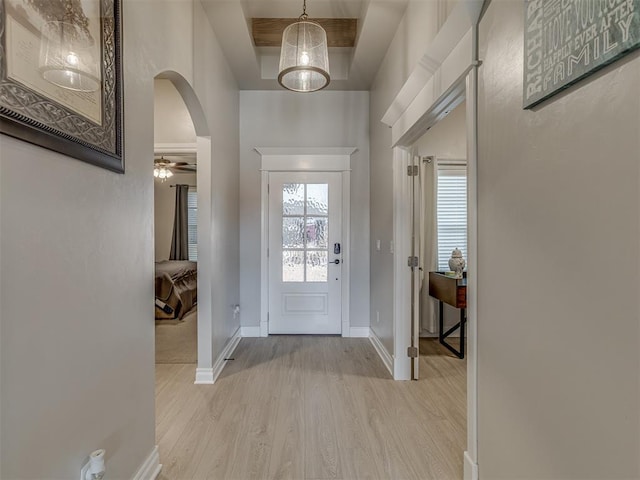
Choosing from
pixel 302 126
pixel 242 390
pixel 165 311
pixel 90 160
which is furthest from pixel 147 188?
pixel 165 311

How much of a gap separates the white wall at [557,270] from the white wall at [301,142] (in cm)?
241

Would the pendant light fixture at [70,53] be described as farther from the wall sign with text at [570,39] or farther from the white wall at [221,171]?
the wall sign with text at [570,39]

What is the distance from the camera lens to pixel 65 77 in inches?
41.3

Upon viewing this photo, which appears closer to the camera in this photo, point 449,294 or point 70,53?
point 70,53

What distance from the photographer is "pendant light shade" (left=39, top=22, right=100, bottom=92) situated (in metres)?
0.98

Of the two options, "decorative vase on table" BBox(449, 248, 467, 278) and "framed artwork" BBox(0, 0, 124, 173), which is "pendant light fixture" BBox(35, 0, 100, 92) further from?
"decorative vase on table" BBox(449, 248, 467, 278)

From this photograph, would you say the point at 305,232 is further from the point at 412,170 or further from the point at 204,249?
the point at 412,170

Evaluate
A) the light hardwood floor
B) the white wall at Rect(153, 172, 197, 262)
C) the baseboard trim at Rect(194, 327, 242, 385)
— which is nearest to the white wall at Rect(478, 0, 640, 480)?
the light hardwood floor

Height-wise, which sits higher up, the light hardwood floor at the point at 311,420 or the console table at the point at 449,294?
the console table at the point at 449,294

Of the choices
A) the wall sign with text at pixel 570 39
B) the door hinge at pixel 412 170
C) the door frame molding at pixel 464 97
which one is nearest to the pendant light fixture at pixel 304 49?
the door frame molding at pixel 464 97

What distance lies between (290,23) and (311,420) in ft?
11.1

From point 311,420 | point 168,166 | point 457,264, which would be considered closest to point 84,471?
point 311,420

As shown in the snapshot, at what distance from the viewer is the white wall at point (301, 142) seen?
3883 millimetres

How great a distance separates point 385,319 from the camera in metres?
3.18
